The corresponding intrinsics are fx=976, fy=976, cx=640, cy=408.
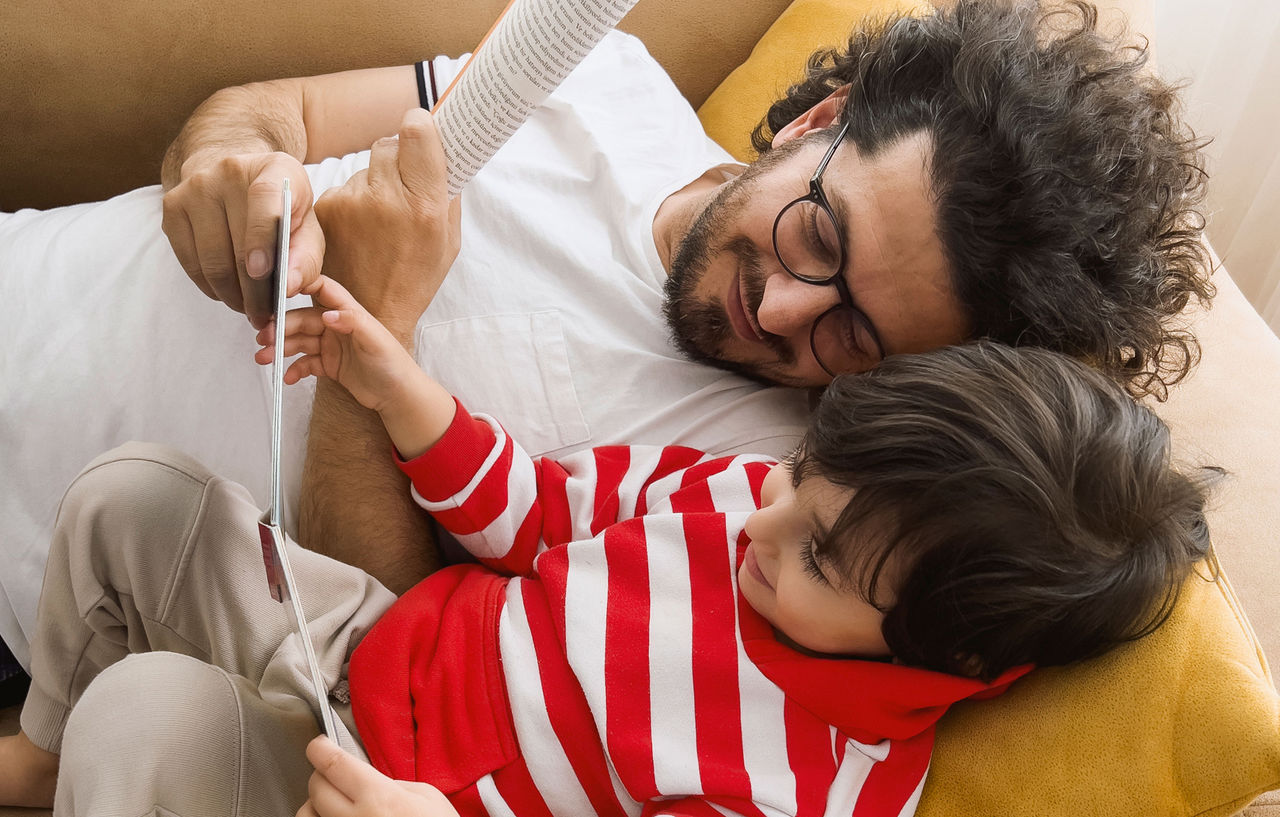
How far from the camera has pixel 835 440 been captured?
2.61ft

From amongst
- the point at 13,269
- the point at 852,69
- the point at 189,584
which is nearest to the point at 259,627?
the point at 189,584

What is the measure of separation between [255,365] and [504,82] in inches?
19.6

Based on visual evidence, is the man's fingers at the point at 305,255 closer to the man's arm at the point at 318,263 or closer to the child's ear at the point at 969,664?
the man's arm at the point at 318,263

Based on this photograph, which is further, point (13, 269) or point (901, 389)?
point (13, 269)

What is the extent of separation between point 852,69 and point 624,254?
43cm

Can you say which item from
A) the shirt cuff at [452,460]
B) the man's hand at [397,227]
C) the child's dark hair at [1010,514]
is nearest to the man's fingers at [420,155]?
the man's hand at [397,227]

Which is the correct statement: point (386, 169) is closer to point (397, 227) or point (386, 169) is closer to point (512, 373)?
point (397, 227)

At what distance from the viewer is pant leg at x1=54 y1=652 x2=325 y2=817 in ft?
2.42

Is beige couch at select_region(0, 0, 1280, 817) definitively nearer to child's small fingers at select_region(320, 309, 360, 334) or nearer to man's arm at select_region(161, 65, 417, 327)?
man's arm at select_region(161, 65, 417, 327)

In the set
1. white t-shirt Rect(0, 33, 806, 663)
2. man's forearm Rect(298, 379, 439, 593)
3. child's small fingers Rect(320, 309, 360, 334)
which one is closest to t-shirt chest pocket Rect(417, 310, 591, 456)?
white t-shirt Rect(0, 33, 806, 663)

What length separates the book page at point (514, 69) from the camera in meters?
0.74

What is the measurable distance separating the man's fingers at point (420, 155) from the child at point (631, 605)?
0.13 metres

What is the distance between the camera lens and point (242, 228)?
92 cm

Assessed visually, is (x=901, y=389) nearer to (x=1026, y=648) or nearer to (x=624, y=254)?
(x=1026, y=648)
